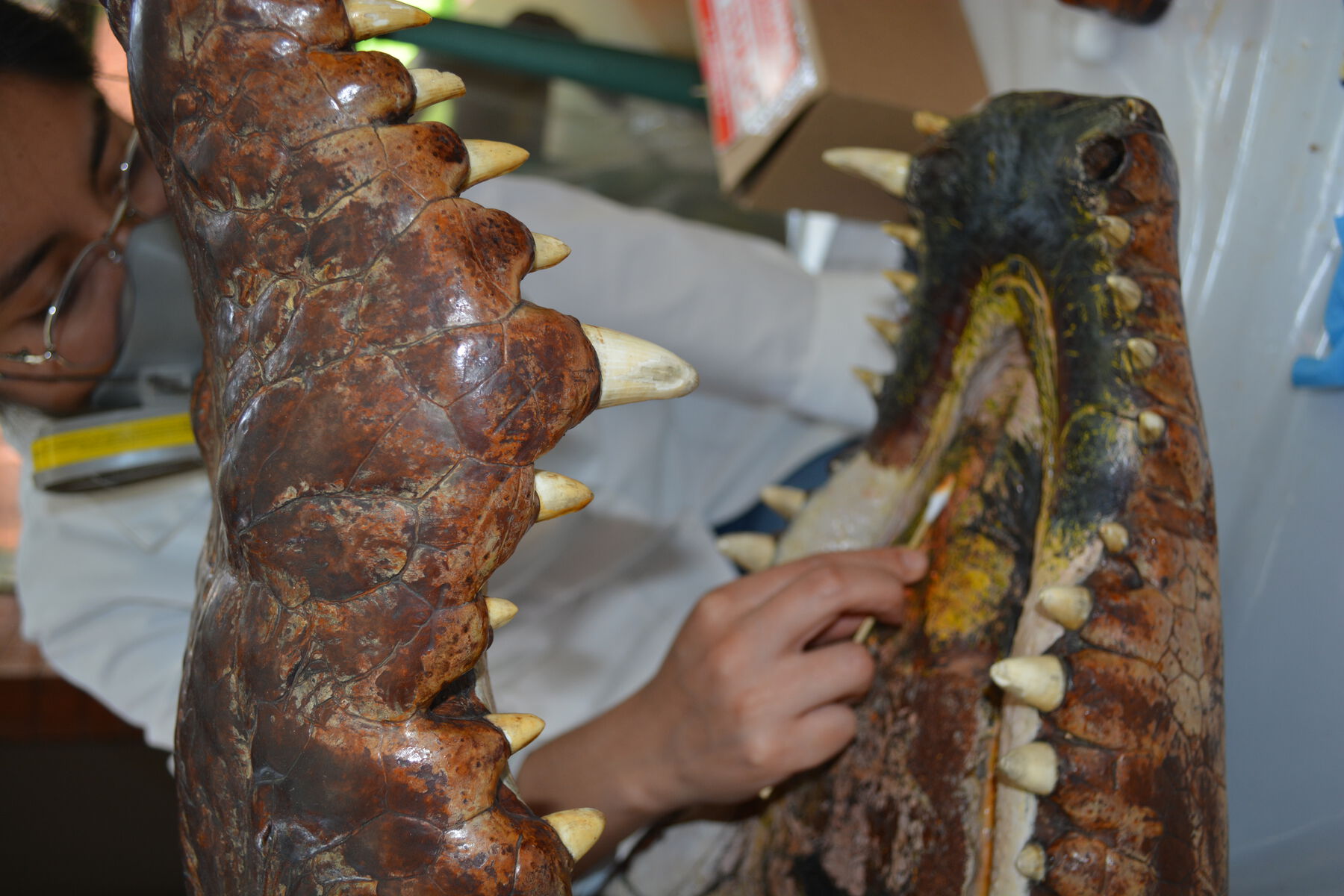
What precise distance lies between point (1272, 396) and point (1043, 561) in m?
0.35

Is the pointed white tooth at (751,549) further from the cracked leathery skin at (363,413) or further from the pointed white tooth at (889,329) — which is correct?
the cracked leathery skin at (363,413)

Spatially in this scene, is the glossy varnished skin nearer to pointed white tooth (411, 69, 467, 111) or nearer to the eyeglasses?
pointed white tooth (411, 69, 467, 111)

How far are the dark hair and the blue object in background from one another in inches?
39.0

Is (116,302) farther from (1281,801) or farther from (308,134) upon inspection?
(1281,801)

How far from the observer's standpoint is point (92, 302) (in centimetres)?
85

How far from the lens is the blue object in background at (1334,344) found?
66 centimetres

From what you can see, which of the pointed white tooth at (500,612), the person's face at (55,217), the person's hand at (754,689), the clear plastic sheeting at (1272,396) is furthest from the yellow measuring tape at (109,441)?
the clear plastic sheeting at (1272,396)

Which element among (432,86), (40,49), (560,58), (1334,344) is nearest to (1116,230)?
(1334,344)

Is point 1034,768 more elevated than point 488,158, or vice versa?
point 488,158

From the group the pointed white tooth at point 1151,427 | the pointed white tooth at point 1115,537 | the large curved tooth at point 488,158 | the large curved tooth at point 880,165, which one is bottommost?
the pointed white tooth at point 1115,537

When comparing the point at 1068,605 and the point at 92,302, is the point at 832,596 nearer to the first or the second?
the point at 1068,605

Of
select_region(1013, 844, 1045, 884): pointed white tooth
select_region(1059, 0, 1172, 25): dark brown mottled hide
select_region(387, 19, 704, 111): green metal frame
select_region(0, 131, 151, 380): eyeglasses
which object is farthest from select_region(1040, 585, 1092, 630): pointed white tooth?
select_region(387, 19, 704, 111): green metal frame

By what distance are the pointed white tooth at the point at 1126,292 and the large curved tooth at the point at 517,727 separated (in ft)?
1.31

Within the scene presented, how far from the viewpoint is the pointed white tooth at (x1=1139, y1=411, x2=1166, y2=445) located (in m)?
0.50
